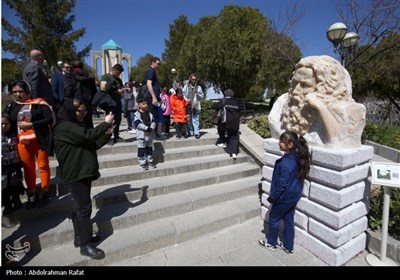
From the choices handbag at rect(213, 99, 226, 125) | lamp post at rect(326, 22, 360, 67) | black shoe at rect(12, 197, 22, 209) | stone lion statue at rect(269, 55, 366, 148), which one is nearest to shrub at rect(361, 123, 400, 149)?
lamp post at rect(326, 22, 360, 67)

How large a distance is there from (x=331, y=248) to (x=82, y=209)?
314cm

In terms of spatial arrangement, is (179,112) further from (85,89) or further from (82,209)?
(82,209)

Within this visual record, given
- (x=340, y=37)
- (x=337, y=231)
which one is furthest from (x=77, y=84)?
(x=340, y=37)

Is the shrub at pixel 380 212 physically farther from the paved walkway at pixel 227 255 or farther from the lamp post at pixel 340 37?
the lamp post at pixel 340 37

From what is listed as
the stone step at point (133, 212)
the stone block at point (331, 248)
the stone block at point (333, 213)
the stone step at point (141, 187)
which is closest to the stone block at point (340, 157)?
the stone block at point (333, 213)

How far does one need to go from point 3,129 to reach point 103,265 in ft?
7.29

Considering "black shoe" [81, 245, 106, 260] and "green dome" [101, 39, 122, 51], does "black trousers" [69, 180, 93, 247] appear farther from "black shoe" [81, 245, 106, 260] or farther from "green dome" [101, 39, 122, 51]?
"green dome" [101, 39, 122, 51]

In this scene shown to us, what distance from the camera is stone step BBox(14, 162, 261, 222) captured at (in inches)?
137

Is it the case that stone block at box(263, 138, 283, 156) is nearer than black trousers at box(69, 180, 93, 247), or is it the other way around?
black trousers at box(69, 180, 93, 247)

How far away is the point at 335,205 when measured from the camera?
2.85 meters

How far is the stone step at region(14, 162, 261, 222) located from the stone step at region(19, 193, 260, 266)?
1.91 feet

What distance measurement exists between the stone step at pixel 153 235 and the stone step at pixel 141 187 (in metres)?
0.58

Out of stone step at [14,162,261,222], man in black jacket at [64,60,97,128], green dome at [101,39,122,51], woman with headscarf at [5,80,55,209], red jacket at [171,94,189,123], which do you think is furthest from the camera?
green dome at [101,39,122,51]

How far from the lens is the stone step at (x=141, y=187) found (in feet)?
11.4
